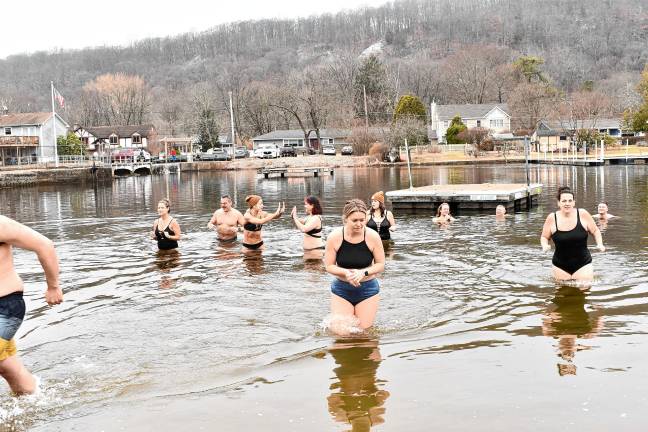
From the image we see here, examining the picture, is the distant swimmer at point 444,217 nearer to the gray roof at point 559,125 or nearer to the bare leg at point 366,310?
the bare leg at point 366,310

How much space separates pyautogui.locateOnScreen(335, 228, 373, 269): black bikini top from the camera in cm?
895

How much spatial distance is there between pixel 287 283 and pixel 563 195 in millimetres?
5363

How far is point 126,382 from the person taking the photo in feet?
26.5

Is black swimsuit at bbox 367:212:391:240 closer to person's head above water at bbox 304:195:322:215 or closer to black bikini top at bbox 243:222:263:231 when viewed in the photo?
black bikini top at bbox 243:222:263:231

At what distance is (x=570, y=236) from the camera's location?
11.4 meters

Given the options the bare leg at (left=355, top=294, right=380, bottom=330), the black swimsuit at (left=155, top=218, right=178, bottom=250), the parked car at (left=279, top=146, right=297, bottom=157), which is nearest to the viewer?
the bare leg at (left=355, top=294, right=380, bottom=330)

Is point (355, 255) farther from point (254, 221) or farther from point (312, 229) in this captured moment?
point (254, 221)

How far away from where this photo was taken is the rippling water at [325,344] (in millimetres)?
6820

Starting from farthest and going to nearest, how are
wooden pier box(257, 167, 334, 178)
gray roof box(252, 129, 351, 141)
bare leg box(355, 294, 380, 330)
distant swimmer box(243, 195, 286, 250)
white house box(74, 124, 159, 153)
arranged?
gray roof box(252, 129, 351, 141)
white house box(74, 124, 159, 153)
wooden pier box(257, 167, 334, 178)
distant swimmer box(243, 195, 286, 250)
bare leg box(355, 294, 380, 330)

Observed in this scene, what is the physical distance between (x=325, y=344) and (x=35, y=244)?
13.8ft

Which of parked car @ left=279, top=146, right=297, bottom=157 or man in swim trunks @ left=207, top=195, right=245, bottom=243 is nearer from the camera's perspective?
man in swim trunks @ left=207, top=195, right=245, bottom=243

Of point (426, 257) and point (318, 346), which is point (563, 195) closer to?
point (318, 346)

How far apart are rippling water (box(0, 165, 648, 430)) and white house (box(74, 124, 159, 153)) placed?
10919 centimetres

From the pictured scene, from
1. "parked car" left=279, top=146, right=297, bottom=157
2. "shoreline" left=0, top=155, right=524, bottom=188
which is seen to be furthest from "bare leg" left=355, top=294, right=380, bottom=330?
"parked car" left=279, top=146, right=297, bottom=157
